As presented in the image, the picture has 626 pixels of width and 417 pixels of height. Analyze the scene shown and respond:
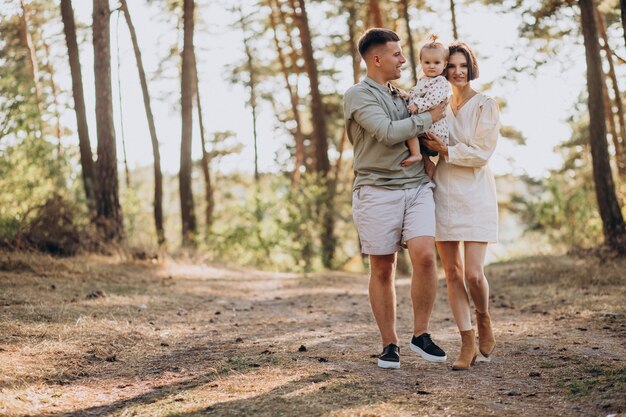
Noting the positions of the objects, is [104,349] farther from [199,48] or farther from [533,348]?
[199,48]

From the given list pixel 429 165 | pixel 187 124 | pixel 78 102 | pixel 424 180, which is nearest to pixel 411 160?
pixel 424 180

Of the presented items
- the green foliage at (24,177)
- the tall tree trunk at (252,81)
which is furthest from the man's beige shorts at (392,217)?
the tall tree trunk at (252,81)

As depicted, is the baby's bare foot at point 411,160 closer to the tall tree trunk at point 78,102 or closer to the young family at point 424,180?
the young family at point 424,180

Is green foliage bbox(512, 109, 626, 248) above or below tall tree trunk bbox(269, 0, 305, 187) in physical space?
below

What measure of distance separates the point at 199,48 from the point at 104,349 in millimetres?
25552

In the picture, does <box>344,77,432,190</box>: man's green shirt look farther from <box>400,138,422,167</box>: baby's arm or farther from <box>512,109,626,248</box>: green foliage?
<box>512,109,626,248</box>: green foliage

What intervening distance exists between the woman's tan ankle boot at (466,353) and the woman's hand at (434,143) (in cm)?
130

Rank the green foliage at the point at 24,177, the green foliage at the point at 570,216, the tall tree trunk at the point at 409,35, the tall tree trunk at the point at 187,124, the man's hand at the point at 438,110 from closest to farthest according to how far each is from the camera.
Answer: the man's hand at the point at 438,110 → the green foliage at the point at 24,177 → the green foliage at the point at 570,216 → the tall tree trunk at the point at 187,124 → the tall tree trunk at the point at 409,35

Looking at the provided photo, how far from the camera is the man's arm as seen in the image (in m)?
4.91

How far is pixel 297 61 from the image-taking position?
2903cm

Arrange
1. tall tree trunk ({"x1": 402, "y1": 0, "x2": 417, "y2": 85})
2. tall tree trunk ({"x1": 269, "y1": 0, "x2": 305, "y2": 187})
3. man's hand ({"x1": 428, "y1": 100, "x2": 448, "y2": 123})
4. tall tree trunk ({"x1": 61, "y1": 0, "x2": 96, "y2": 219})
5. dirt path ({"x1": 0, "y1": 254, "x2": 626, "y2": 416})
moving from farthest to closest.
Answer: tall tree trunk ({"x1": 269, "y1": 0, "x2": 305, "y2": 187}) < tall tree trunk ({"x1": 402, "y1": 0, "x2": 417, "y2": 85}) < tall tree trunk ({"x1": 61, "y1": 0, "x2": 96, "y2": 219}) < man's hand ({"x1": 428, "y1": 100, "x2": 448, "y2": 123}) < dirt path ({"x1": 0, "y1": 254, "x2": 626, "y2": 416})

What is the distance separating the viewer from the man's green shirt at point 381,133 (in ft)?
16.2

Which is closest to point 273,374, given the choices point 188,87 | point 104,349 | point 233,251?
point 104,349

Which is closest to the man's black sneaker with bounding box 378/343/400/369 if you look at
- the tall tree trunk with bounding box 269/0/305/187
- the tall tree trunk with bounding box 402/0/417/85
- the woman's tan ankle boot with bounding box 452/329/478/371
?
the woman's tan ankle boot with bounding box 452/329/478/371
